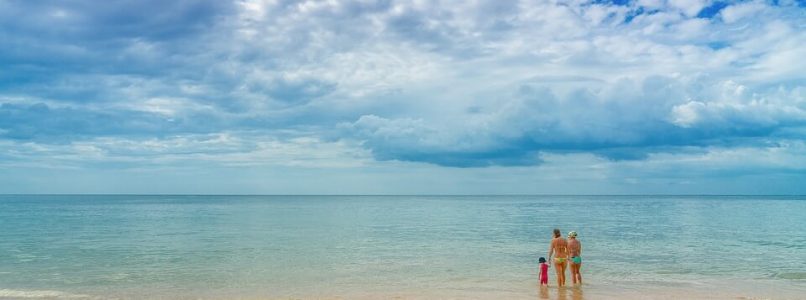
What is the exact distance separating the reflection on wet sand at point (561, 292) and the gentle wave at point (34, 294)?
51.9 ft

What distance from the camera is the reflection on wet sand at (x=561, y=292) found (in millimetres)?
20094

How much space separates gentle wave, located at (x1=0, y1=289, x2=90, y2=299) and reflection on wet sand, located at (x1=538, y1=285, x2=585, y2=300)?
1583cm

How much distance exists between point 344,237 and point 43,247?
20.0 m

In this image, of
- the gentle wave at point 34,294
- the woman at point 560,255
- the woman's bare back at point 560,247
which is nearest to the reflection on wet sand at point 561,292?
the woman at point 560,255

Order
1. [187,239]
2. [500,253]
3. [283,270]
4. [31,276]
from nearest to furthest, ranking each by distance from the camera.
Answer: [31,276] < [283,270] < [500,253] < [187,239]

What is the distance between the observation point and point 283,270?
27.5 m

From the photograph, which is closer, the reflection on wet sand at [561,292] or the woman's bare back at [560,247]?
the reflection on wet sand at [561,292]

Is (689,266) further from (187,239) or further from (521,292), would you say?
(187,239)

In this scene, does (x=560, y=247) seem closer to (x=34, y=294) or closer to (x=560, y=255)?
(x=560, y=255)

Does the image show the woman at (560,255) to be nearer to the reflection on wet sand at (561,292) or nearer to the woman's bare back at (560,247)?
the woman's bare back at (560,247)

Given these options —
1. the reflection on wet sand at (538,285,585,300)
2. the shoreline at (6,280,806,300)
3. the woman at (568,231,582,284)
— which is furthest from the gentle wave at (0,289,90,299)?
the woman at (568,231,582,284)

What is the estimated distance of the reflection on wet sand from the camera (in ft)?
65.9

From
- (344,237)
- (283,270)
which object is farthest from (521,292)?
(344,237)

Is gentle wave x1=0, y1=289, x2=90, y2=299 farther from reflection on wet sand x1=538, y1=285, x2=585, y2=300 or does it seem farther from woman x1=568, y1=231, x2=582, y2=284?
woman x1=568, y1=231, x2=582, y2=284
